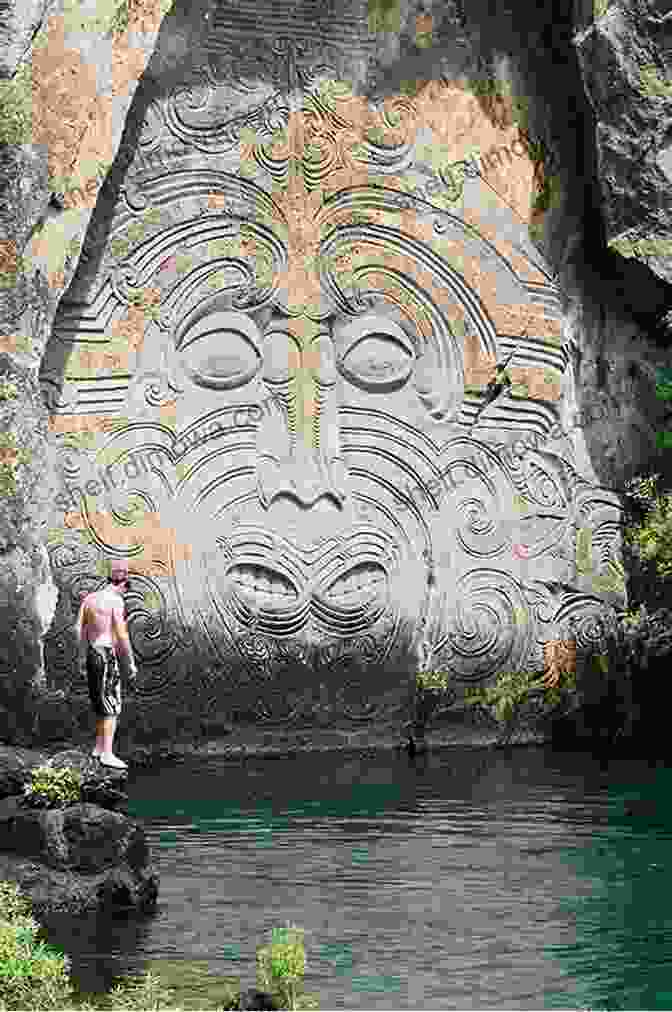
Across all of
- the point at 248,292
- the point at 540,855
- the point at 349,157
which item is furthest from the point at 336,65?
the point at 540,855

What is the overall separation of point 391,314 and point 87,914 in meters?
8.45

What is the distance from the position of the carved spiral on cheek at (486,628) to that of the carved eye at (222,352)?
2634 mm

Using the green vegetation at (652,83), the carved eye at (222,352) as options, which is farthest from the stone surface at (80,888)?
the green vegetation at (652,83)

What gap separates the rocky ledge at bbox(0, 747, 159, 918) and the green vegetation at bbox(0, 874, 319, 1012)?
7.32ft

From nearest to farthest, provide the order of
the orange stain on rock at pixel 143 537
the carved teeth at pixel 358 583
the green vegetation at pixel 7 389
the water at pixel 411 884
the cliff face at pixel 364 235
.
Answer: the water at pixel 411 884 → the green vegetation at pixel 7 389 → the cliff face at pixel 364 235 → the orange stain on rock at pixel 143 537 → the carved teeth at pixel 358 583

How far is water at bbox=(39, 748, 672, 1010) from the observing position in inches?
402

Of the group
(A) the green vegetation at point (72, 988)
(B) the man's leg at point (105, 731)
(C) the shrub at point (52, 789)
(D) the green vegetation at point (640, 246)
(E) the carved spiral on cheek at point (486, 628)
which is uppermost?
(D) the green vegetation at point (640, 246)

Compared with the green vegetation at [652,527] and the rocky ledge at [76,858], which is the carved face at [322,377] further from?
the rocky ledge at [76,858]

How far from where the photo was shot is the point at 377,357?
62.4 ft

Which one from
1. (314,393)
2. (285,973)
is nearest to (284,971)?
(285,973)

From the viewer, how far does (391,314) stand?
19.0 meters

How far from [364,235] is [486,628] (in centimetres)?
351

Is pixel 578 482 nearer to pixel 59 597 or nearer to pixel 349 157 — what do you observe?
pixel 349 157

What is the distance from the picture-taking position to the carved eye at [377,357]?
62.0 feet
